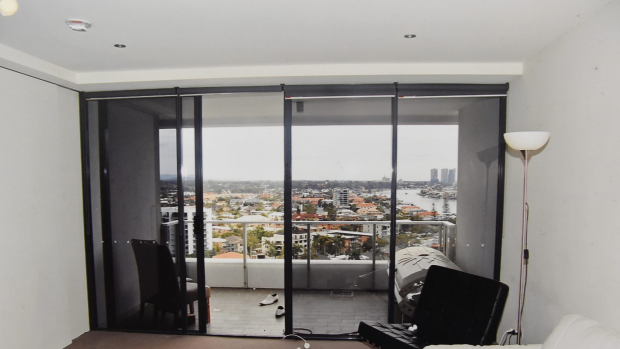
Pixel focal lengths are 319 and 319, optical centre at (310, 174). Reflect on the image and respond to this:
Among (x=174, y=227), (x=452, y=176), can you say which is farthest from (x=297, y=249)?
(x=452, y=176)

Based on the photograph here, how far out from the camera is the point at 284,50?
2480mm

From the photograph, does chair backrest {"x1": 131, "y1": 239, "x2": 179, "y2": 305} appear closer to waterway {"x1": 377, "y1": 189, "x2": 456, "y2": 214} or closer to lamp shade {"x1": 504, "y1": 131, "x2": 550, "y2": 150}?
waterway {"x1": 377, "y1": 189, "x2": 456, "y2": 214}

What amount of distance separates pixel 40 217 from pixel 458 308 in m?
3.62

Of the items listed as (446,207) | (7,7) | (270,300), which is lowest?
(270,300)

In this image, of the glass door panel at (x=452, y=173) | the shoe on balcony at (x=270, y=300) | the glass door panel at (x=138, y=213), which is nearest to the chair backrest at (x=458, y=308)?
the glass door panel at (x=452, y=173)

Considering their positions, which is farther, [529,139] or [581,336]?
[529,139]

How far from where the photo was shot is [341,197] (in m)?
3.18

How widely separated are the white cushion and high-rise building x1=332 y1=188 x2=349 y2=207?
181cm

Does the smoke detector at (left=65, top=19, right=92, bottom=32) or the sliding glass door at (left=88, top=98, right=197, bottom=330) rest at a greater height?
the smoke detector at (left=65, top=19, right=92, bottom=32)

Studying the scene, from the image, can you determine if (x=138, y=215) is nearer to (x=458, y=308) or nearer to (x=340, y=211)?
(x=340, y=211)

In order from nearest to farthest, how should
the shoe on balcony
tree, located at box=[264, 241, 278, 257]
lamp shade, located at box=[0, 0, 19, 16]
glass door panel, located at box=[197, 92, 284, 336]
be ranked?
lamp shade, located at box=[0, 0, 19, 16] → glass door panel, located at box=[197, 92, 284, 336] → the shoe on balcony → tree, located at box=[264, 241, 278, 257]

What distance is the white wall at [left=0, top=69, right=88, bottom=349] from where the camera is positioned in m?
2.54

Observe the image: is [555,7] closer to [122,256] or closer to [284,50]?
[284,50]

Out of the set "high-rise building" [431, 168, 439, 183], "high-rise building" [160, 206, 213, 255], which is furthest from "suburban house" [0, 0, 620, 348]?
"high-rise building" [160, 206, 213, 255]
